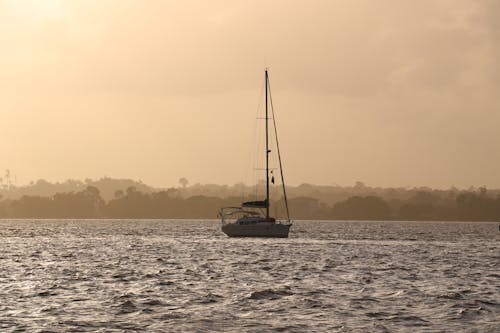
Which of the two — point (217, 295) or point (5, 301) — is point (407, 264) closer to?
point (217, 295)

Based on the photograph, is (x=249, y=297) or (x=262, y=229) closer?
(x=249, y=297)

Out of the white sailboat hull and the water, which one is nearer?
the water

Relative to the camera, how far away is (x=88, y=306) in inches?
1690

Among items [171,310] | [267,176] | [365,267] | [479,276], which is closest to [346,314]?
[171,310]

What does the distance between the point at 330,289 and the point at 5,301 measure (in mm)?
18987

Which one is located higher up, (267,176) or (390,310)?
(267,176)

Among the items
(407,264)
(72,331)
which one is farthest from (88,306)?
(407,264)

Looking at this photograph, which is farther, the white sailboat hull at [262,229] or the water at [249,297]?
the white sailboat hull at [262,229]

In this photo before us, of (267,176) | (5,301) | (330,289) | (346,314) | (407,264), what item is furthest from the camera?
(267,176)

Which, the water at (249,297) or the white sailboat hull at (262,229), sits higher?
the white sailboat hull at (262,229)

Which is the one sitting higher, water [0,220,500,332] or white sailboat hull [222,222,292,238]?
white sailboat hull [222,222,292,238]

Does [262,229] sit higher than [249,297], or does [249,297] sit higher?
[262,229]

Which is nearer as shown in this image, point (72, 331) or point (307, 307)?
point (72, 331)

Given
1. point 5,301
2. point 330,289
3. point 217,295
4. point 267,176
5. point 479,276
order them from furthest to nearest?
point 267,176
point 479,276
point 330,289
point 217,295
point 5,301
